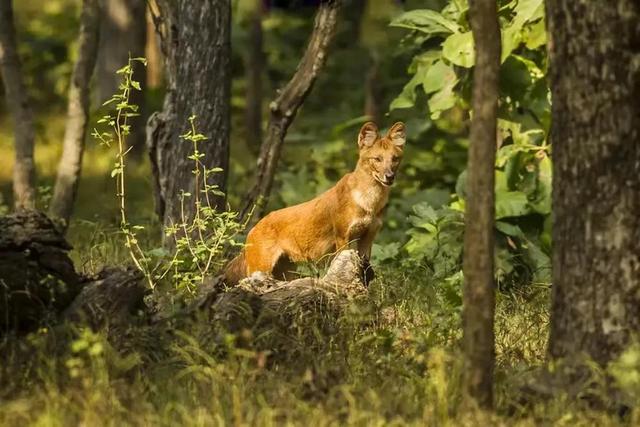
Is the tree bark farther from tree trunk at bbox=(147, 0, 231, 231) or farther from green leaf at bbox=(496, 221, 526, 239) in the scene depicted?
green leaf at bbox=(496, 221, 526, 239)

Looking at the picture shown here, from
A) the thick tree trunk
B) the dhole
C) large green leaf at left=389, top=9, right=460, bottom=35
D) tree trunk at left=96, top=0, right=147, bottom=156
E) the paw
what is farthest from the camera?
the thick tree trunk

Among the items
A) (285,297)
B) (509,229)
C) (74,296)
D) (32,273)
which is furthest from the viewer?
(509,229)

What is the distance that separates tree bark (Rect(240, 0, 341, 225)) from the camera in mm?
10555

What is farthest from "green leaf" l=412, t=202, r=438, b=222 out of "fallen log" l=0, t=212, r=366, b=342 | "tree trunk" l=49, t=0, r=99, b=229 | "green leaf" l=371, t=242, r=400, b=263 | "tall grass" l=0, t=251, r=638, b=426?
"tree trunk" l=49, t=0, r=99, b=229

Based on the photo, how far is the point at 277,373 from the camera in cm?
710

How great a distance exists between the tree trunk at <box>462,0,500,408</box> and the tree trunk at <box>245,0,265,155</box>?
13.0m

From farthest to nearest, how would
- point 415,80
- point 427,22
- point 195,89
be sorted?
point 415,80, point 427,22, point 195,89

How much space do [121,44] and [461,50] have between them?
8164mm

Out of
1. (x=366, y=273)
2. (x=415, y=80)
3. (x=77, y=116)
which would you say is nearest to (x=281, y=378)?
(x=366, y=273)

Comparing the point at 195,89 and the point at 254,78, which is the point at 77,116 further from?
the point at 254,78

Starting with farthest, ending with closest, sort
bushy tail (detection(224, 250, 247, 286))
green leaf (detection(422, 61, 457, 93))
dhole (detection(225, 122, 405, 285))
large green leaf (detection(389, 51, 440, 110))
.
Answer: large green leaf (detection(389, 51, 440, 110))
green leaf (detection(422, 61, 457, 93))
dhole (detection(225, 122, 405, 285))
bushy tail (detection(224, 250, 247, 286))

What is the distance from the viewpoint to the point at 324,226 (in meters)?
10.0

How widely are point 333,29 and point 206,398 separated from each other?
4554 mm

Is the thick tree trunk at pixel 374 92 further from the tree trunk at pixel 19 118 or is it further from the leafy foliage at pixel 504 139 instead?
the leafy foliage at pixel 504 139
